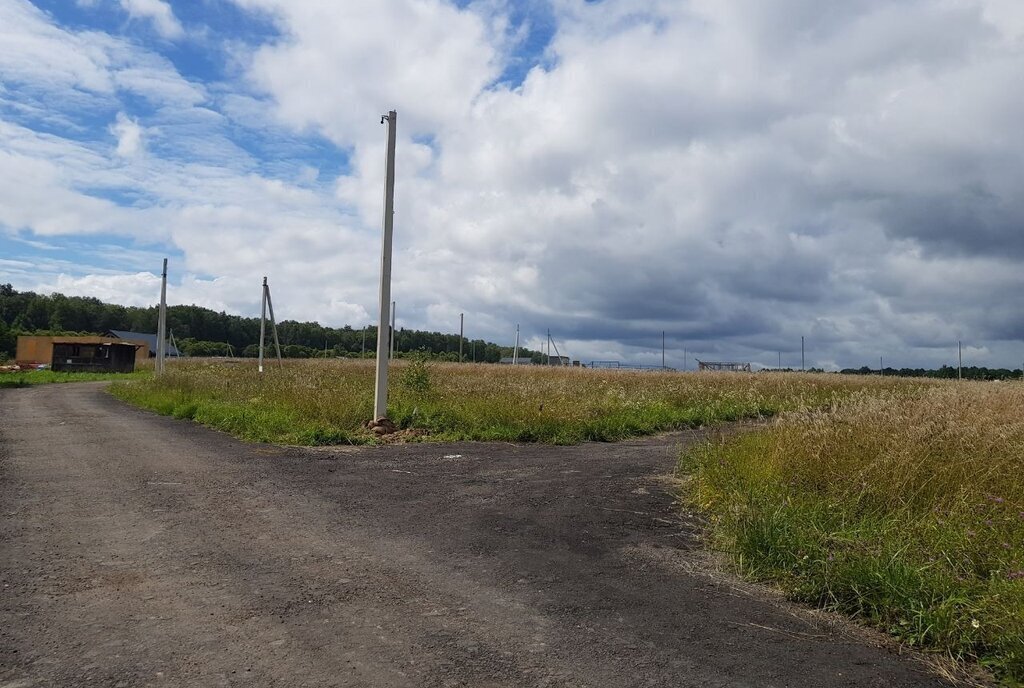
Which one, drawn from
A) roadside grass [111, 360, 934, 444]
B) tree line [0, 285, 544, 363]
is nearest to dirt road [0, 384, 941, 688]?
roadside grass [111, 360, 934, 444]

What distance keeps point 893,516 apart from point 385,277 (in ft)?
32.5

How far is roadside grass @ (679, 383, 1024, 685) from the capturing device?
4.58 metres

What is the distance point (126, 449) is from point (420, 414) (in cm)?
527

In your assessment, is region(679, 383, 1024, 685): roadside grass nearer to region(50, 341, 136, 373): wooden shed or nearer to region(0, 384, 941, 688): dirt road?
region(0, 384, 941, 688): dirt road

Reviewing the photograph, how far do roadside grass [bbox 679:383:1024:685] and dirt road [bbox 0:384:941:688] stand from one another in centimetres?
42

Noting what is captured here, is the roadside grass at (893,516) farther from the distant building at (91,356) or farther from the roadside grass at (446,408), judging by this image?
the distant building at (91,356)

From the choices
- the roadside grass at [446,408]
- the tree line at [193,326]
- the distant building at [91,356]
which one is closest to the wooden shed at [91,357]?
the distant building at [91,356]

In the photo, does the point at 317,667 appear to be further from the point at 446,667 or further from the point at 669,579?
the point at 669,579

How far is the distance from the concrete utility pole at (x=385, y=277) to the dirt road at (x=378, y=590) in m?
4.34

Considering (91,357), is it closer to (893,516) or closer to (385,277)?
(385,277)

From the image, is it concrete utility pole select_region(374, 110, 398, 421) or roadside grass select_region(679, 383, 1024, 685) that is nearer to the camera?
roadside grass select_region(679, 383, 1024, 685)

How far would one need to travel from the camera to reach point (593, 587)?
5.34 meters

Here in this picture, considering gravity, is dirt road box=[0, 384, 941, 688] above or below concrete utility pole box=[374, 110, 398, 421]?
below

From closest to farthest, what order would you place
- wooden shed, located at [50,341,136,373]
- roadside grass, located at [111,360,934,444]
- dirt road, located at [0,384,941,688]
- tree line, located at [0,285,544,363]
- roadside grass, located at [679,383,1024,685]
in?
dirt road, located at [0,384,941,688], roadside grass, located at [679,383,1024,685], roadside grass, located at [111,360,934,444], wooden shed, located at [50,341,136,373], tree line, located at [0,285,544,363]
